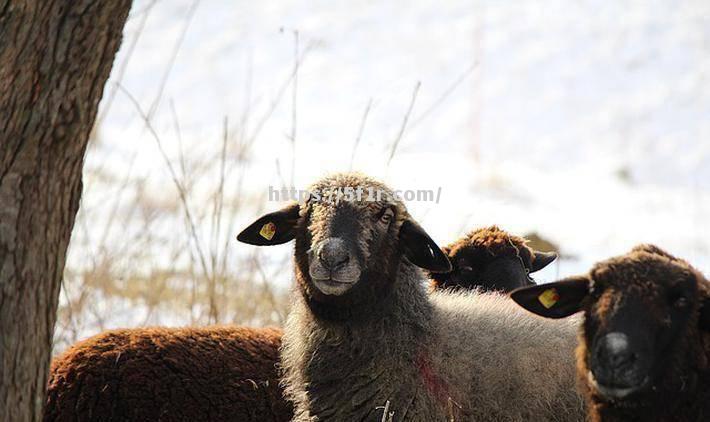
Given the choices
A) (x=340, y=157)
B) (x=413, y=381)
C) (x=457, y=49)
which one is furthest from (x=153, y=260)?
(x=457, y=49)

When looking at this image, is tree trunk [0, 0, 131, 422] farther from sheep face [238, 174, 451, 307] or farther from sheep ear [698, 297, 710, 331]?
sheep ear [698, 297, 710, 331]

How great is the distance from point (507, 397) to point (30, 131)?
2.77 m

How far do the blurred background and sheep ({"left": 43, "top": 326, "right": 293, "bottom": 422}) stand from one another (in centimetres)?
228

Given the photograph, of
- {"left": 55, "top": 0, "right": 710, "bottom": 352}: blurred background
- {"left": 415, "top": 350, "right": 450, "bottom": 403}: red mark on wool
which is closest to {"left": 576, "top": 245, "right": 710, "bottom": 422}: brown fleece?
{"left": 415, "top": 350, "right": 450, "bottom": 403}: red mark on wool

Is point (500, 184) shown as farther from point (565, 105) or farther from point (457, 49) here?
point (457, 49)

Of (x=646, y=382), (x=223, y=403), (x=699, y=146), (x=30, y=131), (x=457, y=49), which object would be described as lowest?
(x=223, y=403)

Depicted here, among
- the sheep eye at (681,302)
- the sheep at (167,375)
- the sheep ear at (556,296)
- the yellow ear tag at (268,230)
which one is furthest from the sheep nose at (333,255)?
the sheep eye at (681,302)

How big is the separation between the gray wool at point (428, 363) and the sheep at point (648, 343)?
3.23 feet

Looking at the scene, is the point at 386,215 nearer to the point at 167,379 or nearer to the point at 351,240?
the point at 351,240

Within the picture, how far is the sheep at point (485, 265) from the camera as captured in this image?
7324mm

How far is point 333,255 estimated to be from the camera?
18.7 feet

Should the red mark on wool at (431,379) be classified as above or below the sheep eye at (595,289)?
below

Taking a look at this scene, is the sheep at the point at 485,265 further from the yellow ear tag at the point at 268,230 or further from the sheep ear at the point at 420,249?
the yellow ear tag at the point at 268,230

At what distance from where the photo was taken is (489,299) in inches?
259
